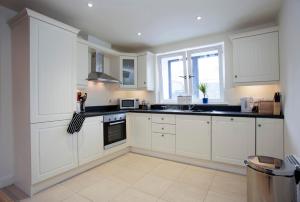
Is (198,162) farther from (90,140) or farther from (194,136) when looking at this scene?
(90,140)

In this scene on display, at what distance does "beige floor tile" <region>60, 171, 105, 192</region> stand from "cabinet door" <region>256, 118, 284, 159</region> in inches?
91.2

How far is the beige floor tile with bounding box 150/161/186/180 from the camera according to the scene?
94.0 inches

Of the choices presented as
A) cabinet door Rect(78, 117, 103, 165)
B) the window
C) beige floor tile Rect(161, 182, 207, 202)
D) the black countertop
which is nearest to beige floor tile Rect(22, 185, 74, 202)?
cabinet door Rect(78, 117, 103, 165)

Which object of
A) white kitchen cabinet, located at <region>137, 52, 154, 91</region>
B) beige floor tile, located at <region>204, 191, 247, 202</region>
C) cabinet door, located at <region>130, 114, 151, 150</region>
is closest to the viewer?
beige floor tile, located at <region>204, 191, 247, 202</region>

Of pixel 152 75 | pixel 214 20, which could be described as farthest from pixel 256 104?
pixel 152 75

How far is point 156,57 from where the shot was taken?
3891mm

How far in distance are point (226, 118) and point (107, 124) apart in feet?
6.54

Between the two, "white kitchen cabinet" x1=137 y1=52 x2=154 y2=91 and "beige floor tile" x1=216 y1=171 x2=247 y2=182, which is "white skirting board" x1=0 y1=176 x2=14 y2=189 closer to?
"white kitchen cabinet" x1=137 y1=52 x2=154 y2=91

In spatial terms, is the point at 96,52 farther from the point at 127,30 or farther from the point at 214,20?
the point at 214,20

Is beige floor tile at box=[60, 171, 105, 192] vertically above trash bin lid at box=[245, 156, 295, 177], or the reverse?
trash bin lid at box=[245, 156, 295, 177]

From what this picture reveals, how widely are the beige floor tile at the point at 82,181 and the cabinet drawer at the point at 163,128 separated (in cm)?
123

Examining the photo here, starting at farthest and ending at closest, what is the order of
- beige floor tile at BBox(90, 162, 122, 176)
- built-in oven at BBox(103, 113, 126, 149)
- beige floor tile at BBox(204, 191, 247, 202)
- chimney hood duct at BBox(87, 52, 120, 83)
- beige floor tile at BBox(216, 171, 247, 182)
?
chimney hood duct at BBox(87, 52, 120, 83) < built-in oven at BBox(103, 113, 126, 149) < beige floor tile at BBox(90, 162, 122, 176) < beige floor tile at BBox(216, 171, 247, 182) < beige floor tile at BBox(204, 191, 247, 202)

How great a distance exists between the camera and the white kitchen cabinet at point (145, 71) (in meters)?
3.66

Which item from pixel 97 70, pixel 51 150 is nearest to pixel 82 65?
pixel 97 70
